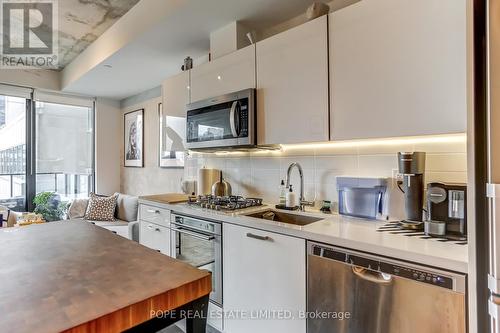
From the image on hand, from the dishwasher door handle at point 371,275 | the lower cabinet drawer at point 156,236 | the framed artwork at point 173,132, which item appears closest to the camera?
the dishwasher door handle at point 371,275

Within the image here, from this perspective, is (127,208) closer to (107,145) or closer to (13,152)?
(107,145)

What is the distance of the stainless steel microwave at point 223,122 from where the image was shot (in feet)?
6.70

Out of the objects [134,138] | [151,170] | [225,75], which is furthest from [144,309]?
[134,138]

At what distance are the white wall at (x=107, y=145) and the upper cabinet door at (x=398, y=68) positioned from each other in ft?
14.2

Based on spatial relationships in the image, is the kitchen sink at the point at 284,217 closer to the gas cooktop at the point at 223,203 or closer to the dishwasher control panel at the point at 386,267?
the gas cooktop at the point at 223,203

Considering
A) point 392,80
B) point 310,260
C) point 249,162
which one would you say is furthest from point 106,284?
point 249,162

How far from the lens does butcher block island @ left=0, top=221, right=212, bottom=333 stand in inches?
24.3

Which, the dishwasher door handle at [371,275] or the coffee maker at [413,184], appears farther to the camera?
the coffee maker at [413,184]

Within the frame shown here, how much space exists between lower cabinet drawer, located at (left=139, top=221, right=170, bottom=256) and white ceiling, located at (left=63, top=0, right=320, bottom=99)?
1696mm

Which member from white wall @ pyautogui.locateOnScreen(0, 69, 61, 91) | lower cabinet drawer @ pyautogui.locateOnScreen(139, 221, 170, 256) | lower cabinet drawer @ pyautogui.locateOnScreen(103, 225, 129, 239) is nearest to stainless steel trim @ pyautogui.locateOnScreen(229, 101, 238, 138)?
lower cabinet drawer @ pyautogui.locateOnScreen(139, 221, 170, 256)

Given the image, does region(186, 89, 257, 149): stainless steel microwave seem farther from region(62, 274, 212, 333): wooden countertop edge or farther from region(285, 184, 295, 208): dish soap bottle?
region(62, 274, 212, 333): wooden countertop edge

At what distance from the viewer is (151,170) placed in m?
4.14

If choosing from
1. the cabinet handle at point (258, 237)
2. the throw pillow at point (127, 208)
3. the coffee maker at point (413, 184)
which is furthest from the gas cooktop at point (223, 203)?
the throw pillow at point (127, 208)

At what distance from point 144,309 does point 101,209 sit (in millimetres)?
3857
